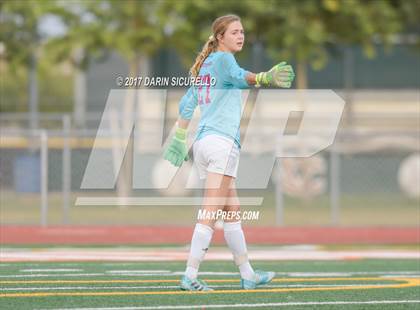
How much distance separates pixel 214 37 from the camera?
8.18 m

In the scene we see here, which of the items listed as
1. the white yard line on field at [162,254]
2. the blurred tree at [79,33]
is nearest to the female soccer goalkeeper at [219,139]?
the white yard line on field at [162,254]

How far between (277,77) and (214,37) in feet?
2.11

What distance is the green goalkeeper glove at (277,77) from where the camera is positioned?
777cm

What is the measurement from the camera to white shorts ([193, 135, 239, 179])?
8.02m

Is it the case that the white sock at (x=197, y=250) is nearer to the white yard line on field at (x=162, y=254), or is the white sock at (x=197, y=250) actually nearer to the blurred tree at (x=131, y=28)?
the white yard line on field at (x=162, y=254)

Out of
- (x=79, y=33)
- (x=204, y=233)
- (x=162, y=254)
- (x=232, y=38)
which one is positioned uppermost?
(x=79, y=33)

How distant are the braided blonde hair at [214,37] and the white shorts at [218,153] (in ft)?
1.66

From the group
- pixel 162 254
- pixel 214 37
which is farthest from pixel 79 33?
pixel 214 37

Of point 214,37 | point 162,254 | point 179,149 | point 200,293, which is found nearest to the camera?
point 200,293

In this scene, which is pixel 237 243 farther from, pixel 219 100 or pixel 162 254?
pixel 162 254

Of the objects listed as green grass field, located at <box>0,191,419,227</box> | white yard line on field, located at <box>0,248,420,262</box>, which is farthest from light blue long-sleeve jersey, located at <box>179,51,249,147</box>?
green grass field, located at <box>0,191,419,227</box>

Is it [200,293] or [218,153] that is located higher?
[218,153]

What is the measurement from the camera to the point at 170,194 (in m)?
20.9

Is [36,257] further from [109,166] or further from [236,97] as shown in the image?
[109,166]
